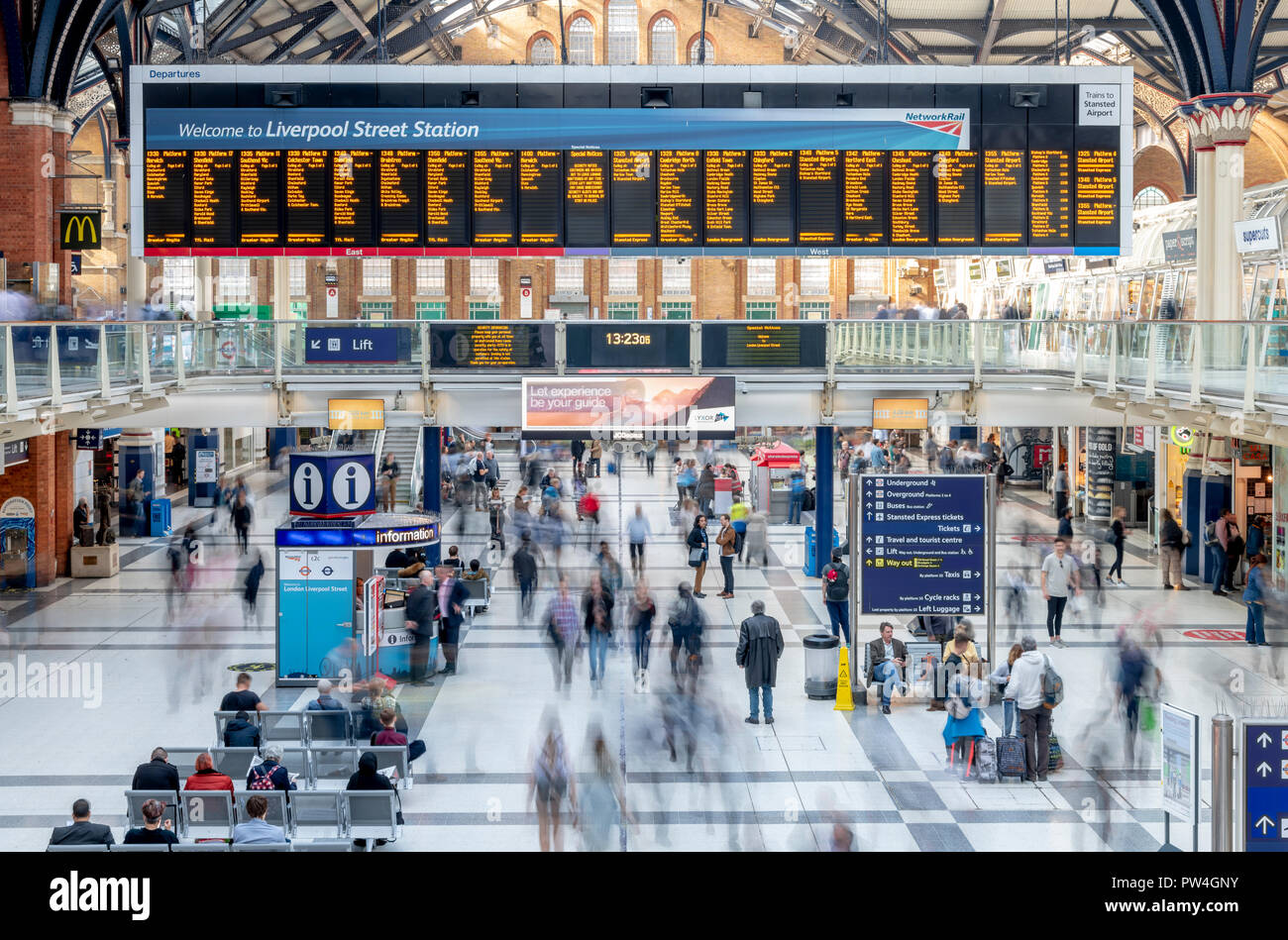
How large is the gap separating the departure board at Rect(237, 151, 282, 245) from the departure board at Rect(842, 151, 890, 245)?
1021 centimetres

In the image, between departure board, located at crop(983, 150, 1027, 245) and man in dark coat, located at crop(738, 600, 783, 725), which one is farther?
departure board, located at crop(983, 150, 1027, 245)

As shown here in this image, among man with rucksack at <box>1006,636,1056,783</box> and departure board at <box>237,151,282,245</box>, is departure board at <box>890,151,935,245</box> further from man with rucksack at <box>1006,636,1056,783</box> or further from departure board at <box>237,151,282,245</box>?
man with rucksack at <box>1006,636,1056,783</box>

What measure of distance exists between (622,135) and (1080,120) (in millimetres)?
8347

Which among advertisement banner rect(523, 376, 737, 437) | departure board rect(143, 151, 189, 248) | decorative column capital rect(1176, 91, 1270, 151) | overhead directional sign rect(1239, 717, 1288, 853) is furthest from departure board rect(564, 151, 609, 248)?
overhead directional sign rect(1239, 717, 1288, 853)

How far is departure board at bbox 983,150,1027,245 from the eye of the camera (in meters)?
24.5

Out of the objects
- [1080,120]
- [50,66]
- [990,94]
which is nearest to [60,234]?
[50,66]

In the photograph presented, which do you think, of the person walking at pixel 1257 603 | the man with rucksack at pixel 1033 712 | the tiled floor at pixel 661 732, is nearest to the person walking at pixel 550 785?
the tiled floor at pixel 661 732

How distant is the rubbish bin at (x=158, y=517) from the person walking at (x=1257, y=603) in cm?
2304

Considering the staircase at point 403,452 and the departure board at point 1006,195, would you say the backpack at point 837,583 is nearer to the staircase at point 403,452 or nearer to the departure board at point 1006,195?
the departure board at point 1006,195

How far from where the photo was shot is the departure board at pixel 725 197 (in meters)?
24.3

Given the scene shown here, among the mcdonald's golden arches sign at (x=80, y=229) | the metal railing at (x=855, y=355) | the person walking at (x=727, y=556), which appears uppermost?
the mcdonald's golden arches sign at (x=80, y=229)

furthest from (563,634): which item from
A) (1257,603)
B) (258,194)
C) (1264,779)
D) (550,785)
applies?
(258,194)

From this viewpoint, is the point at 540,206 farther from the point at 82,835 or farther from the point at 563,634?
the point at 82,835

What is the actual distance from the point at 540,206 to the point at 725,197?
3.33 m
